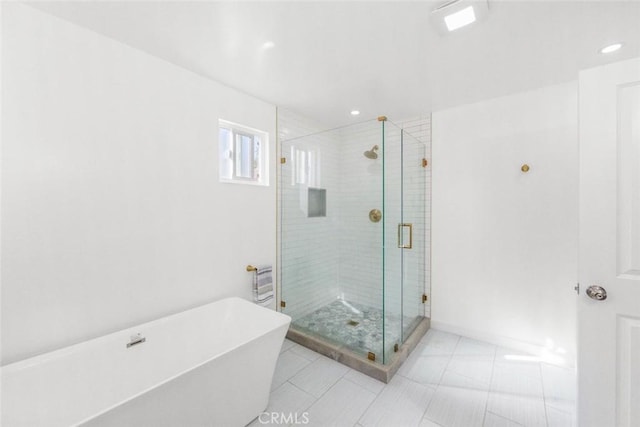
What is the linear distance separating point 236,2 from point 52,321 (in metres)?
2.10

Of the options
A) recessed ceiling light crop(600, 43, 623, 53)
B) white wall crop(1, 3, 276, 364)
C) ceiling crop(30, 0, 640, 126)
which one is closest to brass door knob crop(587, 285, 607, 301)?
ceiling crop(30, 0, 640, 126)

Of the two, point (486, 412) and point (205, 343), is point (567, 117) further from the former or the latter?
point (205, 343)

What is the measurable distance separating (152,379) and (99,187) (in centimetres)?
129

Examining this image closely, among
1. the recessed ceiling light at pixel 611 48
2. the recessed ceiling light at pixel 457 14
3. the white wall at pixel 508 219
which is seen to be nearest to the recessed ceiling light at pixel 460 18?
the recessed ceiling light at pixel 457 14

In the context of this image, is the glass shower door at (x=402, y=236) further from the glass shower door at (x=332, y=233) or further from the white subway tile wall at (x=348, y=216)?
the glass shower door at (x=332, y=233)

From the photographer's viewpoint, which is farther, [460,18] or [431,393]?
[431,393]

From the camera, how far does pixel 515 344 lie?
8.09ft

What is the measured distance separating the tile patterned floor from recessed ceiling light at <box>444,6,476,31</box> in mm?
2504

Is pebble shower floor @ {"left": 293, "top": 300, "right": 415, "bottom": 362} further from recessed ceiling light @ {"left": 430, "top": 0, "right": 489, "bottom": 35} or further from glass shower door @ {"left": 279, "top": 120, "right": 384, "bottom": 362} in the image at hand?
recessed ceiling light @ {"left": 430, "top": 0, "right": 489, "bottom": 35}

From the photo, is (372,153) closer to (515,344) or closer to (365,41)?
(365,41)

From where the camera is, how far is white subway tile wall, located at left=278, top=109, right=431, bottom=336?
100 inches

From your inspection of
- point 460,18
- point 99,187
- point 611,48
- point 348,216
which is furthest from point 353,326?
point 611,48

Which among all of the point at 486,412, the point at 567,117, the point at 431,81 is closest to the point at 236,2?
the point at 431,81

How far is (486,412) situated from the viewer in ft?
5.67
